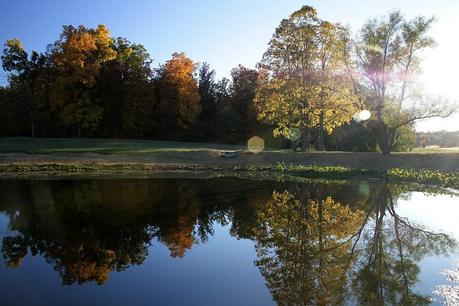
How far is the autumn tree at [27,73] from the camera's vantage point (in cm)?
5722

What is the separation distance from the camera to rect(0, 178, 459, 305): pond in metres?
7.20

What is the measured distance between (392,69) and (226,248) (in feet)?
84.9

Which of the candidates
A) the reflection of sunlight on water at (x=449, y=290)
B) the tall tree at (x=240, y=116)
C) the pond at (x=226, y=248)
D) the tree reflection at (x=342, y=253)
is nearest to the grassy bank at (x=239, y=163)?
the pond at (x=226, y=248)

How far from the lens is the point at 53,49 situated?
57844 mm

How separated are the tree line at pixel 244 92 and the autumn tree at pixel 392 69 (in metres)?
0.07

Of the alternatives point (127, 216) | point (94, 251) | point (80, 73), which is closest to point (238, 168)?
point (127, 216)

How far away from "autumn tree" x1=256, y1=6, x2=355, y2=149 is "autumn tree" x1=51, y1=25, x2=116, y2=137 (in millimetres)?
26597

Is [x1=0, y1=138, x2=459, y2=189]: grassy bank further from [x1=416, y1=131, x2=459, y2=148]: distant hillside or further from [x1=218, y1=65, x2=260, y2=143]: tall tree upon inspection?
[x1=416, y1=131, x2=459, y2=148]: distant hillside

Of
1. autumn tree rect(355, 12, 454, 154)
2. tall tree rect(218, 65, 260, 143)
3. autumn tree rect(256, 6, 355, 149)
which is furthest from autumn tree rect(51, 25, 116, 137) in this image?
autumn tree rect(355, 12, 454, 154)

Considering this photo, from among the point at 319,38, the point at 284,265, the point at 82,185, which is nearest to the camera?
the point at 284,265

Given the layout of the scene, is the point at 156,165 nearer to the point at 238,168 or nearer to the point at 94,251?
the point at 238,168

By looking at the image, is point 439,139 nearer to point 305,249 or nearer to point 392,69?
point 392,69

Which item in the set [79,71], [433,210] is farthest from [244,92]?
[433,210]

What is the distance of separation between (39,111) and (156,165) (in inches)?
1439
